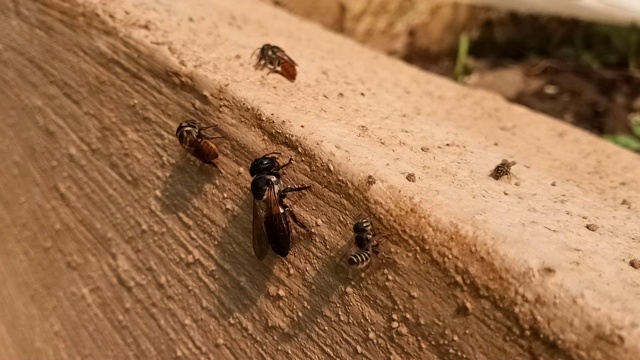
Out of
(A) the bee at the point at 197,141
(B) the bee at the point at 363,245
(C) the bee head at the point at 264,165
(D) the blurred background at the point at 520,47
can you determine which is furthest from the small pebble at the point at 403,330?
(D) the blurred background at the point at 520,47

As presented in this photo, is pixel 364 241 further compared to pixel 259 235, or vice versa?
pixel 259 235

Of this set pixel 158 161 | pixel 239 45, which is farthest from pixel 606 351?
pixel 239 45

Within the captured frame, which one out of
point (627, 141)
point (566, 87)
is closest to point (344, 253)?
point (627, 141)

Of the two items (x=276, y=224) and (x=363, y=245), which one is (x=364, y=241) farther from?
(x=276, y=224)

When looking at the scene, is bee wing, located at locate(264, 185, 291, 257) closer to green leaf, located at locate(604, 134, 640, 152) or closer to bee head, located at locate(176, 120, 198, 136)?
bee head, located at locate(176, 120, 198, 136)

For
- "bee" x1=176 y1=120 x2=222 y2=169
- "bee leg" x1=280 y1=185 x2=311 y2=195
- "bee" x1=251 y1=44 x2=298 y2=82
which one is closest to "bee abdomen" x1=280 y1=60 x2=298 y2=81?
"bee" x1=251 y1=44 x2=298 y2=82

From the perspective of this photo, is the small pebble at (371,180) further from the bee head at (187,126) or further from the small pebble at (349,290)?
the bee head at (187,126)
